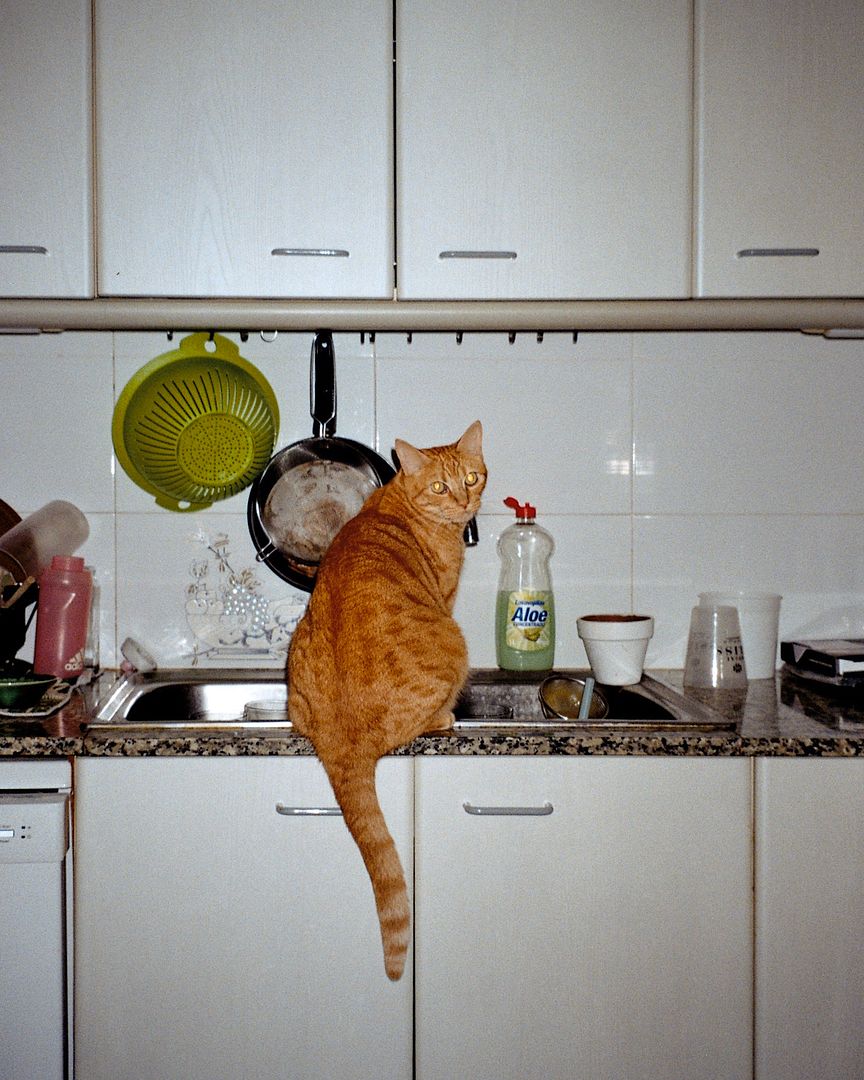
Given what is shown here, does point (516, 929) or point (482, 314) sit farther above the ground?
point (482, 314)

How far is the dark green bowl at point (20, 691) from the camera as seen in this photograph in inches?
54.9

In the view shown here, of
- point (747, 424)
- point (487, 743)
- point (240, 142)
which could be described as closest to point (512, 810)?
point (487, 743)

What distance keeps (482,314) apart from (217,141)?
0.53 metres

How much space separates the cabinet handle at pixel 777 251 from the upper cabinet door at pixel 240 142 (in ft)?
1.98

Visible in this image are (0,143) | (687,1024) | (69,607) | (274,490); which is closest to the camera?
(687,1024)

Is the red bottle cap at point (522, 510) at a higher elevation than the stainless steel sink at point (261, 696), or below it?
higher

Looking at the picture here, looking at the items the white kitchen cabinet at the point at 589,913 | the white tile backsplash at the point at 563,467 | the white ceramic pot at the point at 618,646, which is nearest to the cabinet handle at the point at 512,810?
the white kitchen cabinet at the point at 589,913

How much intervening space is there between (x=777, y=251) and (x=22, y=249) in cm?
126

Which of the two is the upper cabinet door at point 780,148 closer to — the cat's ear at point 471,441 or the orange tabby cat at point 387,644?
the cat's ear at point 471,441

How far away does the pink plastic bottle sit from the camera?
1.59m

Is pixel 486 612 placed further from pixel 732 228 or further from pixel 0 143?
pixel 0 143

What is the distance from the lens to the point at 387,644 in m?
1.33

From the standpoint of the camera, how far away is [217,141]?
149 cm

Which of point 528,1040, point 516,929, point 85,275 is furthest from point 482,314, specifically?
point 528,1040
